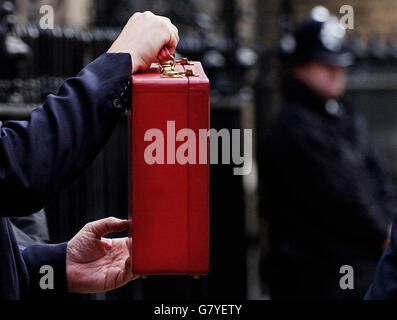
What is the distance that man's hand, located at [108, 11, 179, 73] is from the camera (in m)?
2.49

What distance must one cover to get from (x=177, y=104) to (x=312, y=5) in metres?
9.61

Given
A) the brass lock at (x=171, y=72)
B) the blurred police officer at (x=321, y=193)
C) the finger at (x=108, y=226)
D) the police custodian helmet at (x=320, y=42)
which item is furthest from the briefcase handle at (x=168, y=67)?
the police custodian helmet at (x=320, y=42)

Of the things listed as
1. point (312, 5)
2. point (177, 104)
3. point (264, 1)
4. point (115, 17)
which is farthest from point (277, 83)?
point (177, 104)

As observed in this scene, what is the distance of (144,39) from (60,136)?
33 cm

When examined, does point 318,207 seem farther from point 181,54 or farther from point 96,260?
point 96,260

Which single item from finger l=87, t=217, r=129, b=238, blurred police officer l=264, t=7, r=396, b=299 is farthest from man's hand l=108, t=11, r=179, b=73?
blurred police officer l=264, t=7, r=396, b=299

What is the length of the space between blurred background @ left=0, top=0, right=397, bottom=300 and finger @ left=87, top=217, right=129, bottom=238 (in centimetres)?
119

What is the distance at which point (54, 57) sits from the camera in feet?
16.4

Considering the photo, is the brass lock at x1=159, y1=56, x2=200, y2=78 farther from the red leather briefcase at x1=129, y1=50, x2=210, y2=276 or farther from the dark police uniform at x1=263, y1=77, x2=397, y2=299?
the dark police uniform at x1=263, y1=77, x2=397, y2=299

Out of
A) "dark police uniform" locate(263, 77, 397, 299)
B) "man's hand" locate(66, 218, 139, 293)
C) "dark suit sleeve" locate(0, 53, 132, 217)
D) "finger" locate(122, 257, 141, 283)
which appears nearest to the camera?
"dark suit sleeve" locate(0, 53, 132, 217)

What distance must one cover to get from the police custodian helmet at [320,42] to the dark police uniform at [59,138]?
4.11 metres

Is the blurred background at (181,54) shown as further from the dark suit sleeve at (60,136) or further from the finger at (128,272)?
the dark suit sleeve at (60,136)

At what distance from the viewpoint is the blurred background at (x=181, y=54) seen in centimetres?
465
